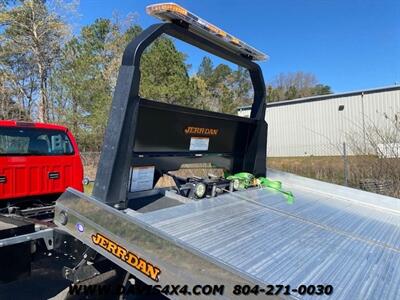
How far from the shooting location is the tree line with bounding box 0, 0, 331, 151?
2097cm

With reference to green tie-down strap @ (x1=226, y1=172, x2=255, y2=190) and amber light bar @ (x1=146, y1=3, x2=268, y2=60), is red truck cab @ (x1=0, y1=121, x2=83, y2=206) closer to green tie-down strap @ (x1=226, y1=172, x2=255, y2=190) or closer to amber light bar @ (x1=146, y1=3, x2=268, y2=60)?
green tie-down strap @ (x1=226, y1=172, x2=255, y2=190)

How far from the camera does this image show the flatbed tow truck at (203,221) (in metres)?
2.06

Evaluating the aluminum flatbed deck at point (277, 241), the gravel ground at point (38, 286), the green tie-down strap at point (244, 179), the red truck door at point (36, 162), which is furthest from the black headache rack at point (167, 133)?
the red truck door at point (36, 162)

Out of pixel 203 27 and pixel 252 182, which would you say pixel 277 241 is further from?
pixel 203 27

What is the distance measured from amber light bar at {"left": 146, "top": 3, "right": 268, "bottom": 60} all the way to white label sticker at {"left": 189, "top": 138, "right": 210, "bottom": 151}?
3.05ft

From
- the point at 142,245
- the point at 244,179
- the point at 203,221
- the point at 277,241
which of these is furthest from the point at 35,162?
the point at 277,241

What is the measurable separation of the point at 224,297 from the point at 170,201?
1404mm

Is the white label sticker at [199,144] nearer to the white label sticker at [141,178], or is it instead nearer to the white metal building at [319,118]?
the white label sticker at [141,178]

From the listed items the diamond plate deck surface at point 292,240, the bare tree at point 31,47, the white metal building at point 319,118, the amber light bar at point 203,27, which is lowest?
the diamond plate deck surface at point 292,240

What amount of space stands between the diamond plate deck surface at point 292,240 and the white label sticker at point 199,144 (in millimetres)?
607

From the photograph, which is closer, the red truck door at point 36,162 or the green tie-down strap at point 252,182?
the green tie-down strap at point 252,182

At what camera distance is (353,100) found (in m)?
29.8

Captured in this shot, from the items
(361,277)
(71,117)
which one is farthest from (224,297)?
(71,117)

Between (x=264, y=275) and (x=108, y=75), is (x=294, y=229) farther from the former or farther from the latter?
(x=108, y=75)
